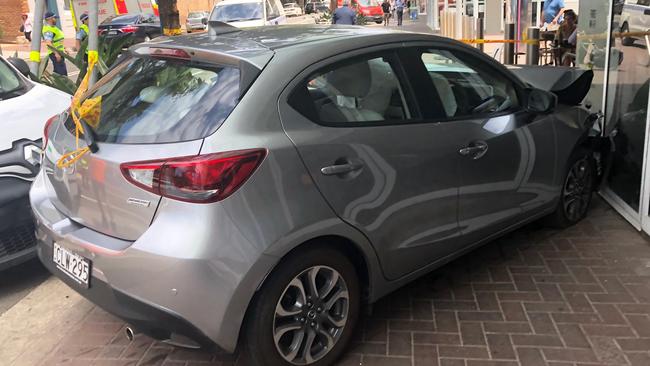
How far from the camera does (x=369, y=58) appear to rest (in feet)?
10.0

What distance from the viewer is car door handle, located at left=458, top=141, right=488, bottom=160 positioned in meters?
3.33

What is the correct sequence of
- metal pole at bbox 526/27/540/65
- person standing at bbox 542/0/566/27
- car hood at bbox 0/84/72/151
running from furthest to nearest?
1. person standing at bbox 542/0/566/27
2. metal pole at bbox 526/27/540/65
3. car hood at bbox 0/84/72/151

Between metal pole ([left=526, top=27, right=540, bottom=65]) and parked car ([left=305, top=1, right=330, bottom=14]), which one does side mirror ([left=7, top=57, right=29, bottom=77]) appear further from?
parked car ([left=305, top=1, right=330, bottom=14])

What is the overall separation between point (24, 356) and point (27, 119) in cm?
186

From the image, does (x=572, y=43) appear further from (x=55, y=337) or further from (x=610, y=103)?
(x=55, y=337)

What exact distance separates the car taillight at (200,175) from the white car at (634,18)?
137 inches

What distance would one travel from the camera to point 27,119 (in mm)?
4355

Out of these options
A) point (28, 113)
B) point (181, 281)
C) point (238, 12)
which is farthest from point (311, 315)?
point (238, 12)

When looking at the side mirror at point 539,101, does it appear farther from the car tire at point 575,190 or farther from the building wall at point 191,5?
the building wall at point 191,5

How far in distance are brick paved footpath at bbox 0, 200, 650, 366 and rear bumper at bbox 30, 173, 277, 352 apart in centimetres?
36

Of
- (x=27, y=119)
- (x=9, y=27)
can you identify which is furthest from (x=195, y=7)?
(x=27, y=119)

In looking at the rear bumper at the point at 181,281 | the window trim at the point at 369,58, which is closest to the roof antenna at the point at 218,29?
the window trim at the point at 369,58

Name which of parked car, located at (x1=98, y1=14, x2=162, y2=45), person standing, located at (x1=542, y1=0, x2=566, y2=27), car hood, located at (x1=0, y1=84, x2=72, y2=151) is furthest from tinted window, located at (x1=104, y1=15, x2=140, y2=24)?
car hood, located at (x1=0, y1=84, x2=72, y2=151)

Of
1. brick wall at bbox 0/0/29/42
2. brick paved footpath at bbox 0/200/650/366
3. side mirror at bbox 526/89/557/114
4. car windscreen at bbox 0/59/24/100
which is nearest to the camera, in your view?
brick paved footpath at bbox 0/200/650/366
